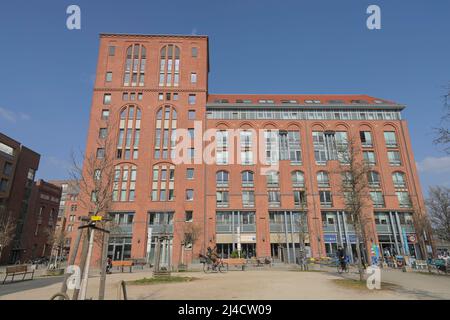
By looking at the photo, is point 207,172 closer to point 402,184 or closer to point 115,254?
point 115,254

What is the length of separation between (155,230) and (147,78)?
2434 centimetres

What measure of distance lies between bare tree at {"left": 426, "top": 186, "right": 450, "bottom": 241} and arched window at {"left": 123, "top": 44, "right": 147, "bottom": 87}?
42.7 meters

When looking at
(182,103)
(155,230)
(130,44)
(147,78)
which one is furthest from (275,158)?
(130,44)

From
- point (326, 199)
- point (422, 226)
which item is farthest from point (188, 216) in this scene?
point (422, 226)

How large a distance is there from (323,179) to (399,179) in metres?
11.7

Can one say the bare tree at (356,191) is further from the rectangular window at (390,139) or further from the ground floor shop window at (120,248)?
the ground floor shop window at (120,248)

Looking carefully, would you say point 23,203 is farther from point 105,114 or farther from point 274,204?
point 274,204

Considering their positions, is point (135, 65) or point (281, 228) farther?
point (135, 65)

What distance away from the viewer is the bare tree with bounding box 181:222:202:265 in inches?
1331

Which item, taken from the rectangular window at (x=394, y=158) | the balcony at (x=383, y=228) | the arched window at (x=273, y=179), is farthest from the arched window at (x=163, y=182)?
the rectangular window at (x=394, y=158)

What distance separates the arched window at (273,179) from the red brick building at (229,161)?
23 centimetres

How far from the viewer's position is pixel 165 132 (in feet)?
135

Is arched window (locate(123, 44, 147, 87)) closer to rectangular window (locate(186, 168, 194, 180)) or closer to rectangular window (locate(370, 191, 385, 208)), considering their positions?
rectangular window (locate(186, 168, 194, 180))

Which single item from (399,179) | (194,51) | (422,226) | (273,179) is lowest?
(422,226)
